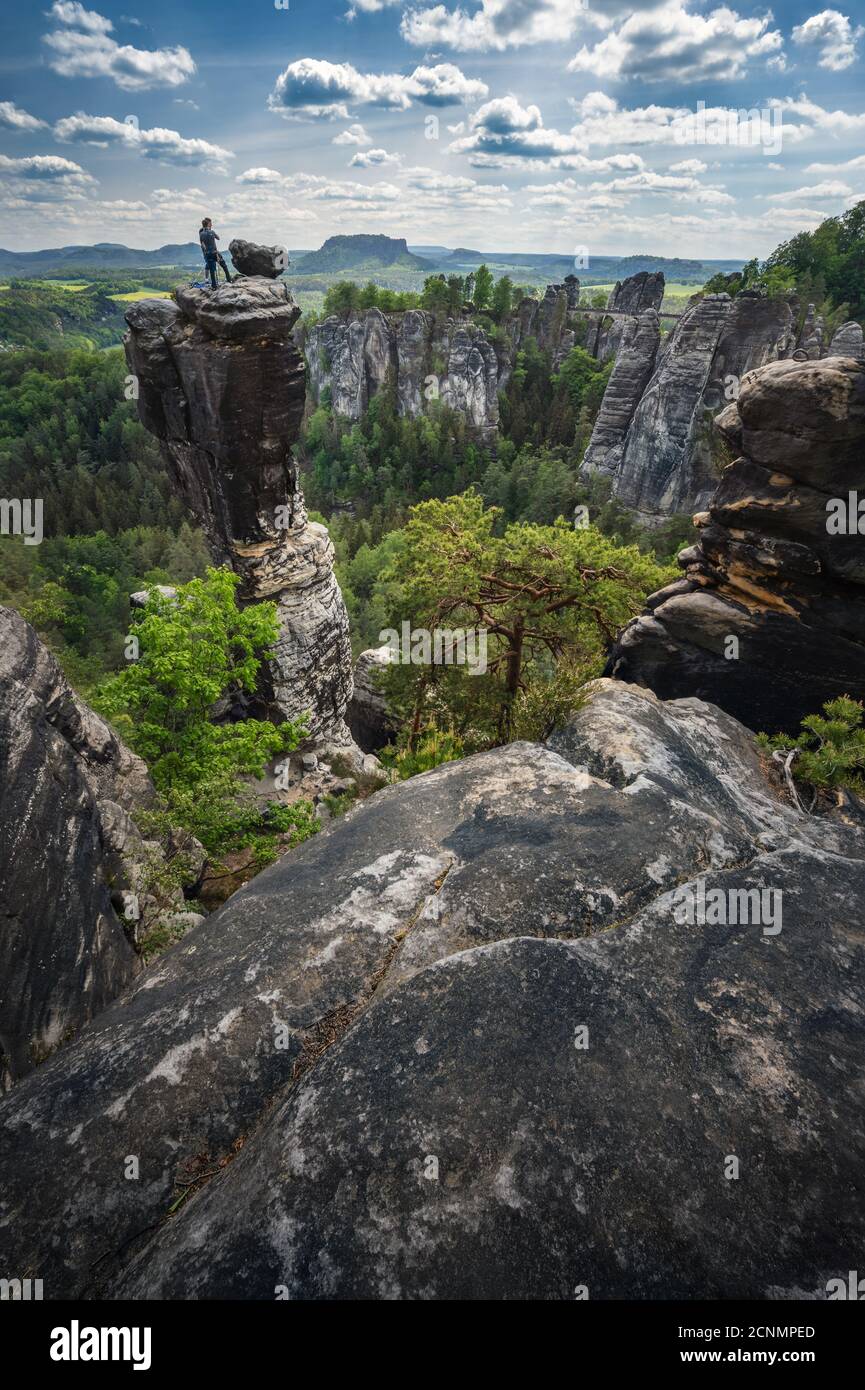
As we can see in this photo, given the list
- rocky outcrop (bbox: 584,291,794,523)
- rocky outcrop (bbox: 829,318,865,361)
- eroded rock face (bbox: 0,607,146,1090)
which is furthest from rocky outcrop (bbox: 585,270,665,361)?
eroded rock face (bbox: 0,607,146,1090)

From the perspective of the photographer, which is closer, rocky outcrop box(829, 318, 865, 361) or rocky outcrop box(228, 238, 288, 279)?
rocky outcrop box(228, 238, 288, 279)

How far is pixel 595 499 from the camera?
72.9 metres

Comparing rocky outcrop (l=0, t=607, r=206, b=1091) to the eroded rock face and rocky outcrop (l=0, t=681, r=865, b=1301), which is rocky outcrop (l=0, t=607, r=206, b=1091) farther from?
rocky outcrop (l=0, t=681, r=865, b=1301)

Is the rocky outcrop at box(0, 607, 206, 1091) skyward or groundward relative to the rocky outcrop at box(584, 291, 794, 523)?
groundward

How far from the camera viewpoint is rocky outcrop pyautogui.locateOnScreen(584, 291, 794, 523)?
2308 inches

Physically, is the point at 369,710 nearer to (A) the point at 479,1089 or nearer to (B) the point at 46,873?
(B) the point at 46,873

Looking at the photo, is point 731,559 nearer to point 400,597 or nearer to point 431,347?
point 400,597

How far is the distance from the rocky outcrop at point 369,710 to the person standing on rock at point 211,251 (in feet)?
51.1

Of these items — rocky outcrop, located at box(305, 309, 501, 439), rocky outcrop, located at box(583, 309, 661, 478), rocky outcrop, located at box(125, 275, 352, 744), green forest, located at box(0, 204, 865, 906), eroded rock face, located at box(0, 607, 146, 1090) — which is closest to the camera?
eroded rock face, located at box(0, 607, 146, 1090)

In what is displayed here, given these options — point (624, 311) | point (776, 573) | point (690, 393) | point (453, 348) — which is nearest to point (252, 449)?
point (776, 573)

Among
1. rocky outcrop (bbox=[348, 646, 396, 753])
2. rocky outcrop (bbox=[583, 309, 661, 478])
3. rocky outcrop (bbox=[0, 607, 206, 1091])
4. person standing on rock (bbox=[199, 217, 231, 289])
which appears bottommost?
rocky outcrop (bbox=[348, 646, 396, 753])

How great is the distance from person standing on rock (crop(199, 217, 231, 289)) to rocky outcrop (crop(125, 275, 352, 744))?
812mm
